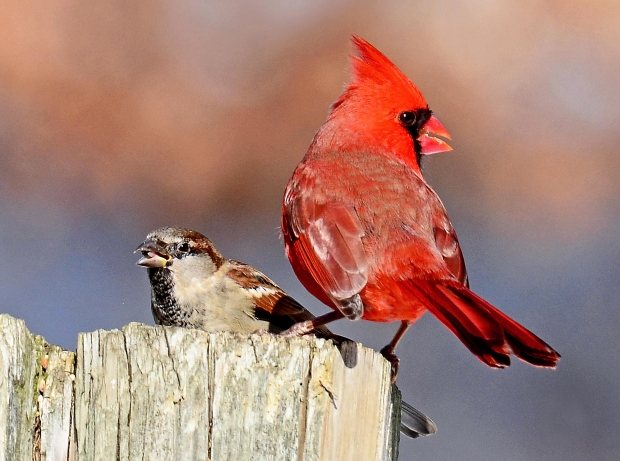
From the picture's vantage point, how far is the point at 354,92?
348 cm

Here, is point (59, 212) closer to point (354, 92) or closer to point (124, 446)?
point (354, 92)

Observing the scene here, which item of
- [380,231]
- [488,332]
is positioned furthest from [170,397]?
[380,231]

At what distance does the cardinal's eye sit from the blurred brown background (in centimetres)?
28

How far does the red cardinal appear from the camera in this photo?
2.46m

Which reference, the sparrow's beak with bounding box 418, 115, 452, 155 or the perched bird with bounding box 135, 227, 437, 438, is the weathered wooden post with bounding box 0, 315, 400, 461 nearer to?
the perched bird with bounding box 135, 227, 437, 438

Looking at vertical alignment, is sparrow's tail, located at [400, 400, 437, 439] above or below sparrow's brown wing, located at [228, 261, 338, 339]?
below

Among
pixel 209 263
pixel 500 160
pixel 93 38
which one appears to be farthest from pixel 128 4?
pixel 500 160

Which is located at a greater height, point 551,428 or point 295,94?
point 295,94

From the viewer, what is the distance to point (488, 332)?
2.36m

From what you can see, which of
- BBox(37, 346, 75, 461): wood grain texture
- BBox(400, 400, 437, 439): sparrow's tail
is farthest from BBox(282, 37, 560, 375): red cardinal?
BBox(37, 346, 75, 461): wood grain texture

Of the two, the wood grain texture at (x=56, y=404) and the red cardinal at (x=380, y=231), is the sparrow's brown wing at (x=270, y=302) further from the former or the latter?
the wood grain texture at (x=56, y=404)

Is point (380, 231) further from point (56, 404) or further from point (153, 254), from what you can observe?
point (56, 404)

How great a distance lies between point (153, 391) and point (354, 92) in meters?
1.84

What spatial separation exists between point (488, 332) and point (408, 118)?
1268 mm
